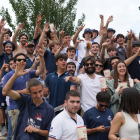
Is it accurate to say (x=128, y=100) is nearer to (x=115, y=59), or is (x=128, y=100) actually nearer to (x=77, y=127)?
(x=77, y=127)

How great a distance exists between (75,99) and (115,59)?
9.41 feet

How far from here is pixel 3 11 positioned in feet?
51.4

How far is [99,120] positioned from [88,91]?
889 mm

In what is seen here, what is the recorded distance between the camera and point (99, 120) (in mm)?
4020

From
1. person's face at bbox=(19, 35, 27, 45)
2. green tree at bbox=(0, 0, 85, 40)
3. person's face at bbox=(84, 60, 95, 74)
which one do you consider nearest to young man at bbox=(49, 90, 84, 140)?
person's face at bbox=(84, 60, 95, 74)

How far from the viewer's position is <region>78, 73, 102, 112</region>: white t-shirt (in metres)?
4.66

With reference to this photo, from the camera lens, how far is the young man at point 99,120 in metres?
3.93

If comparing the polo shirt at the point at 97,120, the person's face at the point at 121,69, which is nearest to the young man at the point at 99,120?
the polo shirt at the point at 97,120

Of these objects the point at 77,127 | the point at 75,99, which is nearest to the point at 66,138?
the point at 77,127

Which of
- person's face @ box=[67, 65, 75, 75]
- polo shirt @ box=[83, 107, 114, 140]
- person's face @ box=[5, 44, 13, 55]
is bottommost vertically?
polo shirt @ box=[83, 107, 114, 140]

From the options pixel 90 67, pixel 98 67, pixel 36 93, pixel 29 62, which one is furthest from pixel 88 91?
pixel 29 62

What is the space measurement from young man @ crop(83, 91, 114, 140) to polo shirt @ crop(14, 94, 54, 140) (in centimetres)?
93

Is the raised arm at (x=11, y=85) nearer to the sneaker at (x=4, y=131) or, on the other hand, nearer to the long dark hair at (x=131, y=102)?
the long dark hair at (x=131, y=102)

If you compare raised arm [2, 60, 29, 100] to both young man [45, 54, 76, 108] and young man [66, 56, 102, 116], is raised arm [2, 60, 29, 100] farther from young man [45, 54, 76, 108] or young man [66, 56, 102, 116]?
young man [45, 54, 76, 108]
